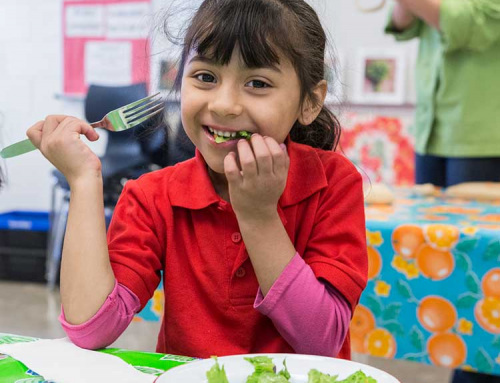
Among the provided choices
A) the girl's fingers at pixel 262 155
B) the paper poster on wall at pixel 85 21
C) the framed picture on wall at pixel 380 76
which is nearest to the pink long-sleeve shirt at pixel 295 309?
the girl's fingers at pixel 262 155

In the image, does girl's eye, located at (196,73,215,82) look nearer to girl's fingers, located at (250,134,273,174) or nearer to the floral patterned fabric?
girl's fingers, located at (250,134,273,174)

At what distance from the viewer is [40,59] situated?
388 cm

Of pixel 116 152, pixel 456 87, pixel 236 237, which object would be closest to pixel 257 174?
pixel 236 237

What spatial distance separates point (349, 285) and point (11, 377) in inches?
14.2

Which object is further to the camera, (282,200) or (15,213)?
(15,213)

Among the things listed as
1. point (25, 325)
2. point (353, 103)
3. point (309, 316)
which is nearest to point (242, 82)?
point (309, 316)

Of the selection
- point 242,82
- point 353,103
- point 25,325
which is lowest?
point 25,325

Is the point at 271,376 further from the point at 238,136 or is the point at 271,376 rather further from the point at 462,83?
the point at 462,83

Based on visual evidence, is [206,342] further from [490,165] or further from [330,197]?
[490,165]

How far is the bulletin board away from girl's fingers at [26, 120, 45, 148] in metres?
3.21

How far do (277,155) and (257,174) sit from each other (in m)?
0.03

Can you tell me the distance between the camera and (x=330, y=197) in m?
0.83

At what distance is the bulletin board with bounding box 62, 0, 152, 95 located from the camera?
12.8ft

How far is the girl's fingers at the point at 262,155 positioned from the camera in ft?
2.31
